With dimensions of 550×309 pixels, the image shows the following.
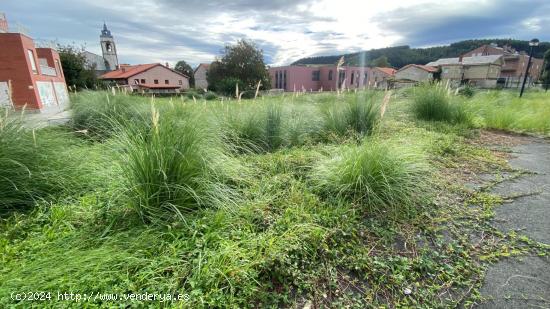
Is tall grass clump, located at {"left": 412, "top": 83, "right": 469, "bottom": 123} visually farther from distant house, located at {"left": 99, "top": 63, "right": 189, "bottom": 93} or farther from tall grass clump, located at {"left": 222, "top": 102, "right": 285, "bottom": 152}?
distant house, located at {"left": 99, "top": 63, "right": 189, "bottom": 93}

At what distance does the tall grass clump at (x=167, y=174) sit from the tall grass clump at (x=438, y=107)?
6.45 m

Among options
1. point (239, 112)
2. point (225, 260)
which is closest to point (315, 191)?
point (225, 260)

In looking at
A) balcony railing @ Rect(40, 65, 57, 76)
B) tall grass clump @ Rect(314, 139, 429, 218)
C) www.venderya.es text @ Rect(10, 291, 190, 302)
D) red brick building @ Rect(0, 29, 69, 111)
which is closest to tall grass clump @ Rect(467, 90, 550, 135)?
tall grass clump @ Rect(314, 139, 429, 218)

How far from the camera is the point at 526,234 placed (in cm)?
197

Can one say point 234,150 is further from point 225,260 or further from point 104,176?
point 225,260

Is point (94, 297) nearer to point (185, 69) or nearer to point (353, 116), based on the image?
point (353, 116)

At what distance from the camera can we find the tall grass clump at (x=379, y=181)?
7.39 feet

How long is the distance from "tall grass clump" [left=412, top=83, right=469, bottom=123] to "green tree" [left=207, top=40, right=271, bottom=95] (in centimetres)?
2998

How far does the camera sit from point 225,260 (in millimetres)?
1477

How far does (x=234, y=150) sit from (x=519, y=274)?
302 cm

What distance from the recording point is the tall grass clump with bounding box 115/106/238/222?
183 centimetres

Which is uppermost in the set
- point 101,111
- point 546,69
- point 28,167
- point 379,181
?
point 546,69

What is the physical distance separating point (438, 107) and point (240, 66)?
32.5m

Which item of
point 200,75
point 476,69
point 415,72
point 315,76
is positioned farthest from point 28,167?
point 476,69
